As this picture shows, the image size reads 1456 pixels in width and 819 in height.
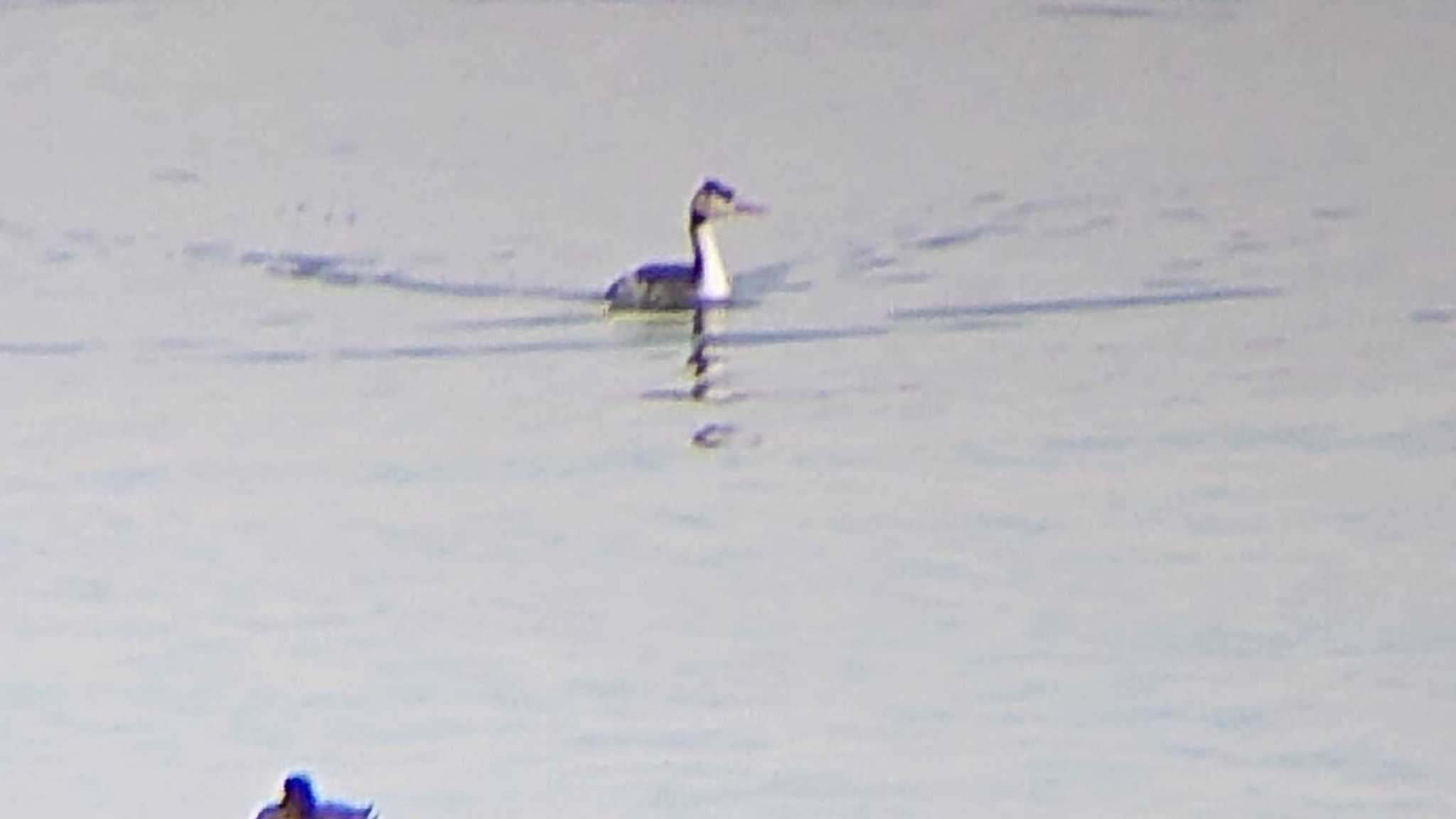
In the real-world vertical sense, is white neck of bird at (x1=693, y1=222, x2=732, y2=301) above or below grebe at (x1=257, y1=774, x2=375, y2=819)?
above

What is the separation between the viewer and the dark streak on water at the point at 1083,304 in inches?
500

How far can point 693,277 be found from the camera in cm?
1325

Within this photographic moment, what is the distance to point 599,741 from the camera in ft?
28.0

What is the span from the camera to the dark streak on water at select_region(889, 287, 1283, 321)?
12688mm

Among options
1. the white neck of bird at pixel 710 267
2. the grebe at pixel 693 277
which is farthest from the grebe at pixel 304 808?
the white neck of bird at pixel 710 267

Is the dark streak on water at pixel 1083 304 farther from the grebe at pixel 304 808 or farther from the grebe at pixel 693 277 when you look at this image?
the grebe at pixel 304 808

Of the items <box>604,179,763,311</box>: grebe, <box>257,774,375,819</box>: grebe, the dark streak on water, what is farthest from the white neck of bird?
<box>257,774,375,819</box>: grebe

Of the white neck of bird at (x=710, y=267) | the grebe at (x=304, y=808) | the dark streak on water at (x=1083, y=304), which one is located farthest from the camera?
the white neck of bird at (x=710, y=267)

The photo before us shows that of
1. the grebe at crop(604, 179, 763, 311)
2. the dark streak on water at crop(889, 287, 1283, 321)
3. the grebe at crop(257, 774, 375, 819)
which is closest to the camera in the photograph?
the grebe at crop(257, 774, 375, 819)

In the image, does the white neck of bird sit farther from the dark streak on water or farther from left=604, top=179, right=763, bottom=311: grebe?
the dark streak on water

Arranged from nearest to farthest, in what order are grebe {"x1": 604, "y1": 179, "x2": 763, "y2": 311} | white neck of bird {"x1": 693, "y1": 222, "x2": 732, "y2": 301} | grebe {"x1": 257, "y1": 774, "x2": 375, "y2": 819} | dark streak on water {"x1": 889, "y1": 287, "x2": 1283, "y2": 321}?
grebe {"x1": 257, "y1": 774, "x2": 375, "y2": 819}
dark streak on water {"x1": 889, "y1": 287, "x2": 1283, "y2": 321}
grebe {"x1": 604, "y1": 179, "x2": 763, "y2": 311}
white neck of bird {"x1": 693, "y1": 222, "x2": 732, "y2": 301}

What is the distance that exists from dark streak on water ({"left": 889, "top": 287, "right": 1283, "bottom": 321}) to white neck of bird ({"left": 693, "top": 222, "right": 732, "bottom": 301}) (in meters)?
0.71

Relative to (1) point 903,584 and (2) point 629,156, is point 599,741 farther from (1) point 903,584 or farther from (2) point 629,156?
(2) point 629,156

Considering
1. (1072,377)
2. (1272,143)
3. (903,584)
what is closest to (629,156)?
(1272,143)
